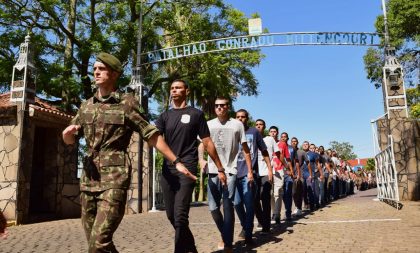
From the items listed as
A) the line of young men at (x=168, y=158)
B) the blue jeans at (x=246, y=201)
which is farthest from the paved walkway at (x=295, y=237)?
the line of young men at (x=168, y=158)

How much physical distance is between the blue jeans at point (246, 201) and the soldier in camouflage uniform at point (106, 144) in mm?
2820

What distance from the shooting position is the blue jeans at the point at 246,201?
5.88 metres

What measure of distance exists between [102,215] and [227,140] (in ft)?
9.51

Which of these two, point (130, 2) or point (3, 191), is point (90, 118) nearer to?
point (3, 191)

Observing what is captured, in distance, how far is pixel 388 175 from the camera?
11586mm

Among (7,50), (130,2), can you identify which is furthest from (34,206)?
(130,2)

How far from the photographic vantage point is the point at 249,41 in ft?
50.9

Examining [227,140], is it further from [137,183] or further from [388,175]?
[137,183]

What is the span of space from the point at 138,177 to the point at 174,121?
10.4 m

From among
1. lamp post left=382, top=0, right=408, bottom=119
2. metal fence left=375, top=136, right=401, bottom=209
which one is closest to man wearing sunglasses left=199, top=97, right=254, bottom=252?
metal fence left=375, top=136, right=401, bottom=209

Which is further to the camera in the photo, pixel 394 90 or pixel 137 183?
pixel 137 183

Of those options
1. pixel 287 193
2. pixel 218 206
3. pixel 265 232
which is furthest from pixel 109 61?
pixel 287 193

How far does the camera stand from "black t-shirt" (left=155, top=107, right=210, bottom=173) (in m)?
4.38

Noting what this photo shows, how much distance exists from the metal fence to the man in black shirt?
761 cm
